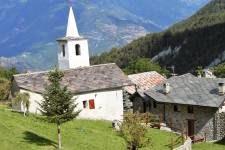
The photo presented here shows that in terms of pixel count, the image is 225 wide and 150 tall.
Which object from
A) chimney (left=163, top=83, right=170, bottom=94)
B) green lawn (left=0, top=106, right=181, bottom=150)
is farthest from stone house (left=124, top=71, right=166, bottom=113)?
green lawn (left=0, top=106, right=181, bottom=150)

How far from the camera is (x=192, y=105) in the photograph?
5816 cm

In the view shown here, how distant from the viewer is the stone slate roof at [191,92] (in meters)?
57.1

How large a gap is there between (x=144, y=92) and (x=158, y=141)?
16.5 m

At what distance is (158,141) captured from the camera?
48688 mm

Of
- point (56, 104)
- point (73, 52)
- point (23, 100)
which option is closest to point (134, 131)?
point (56, 104)

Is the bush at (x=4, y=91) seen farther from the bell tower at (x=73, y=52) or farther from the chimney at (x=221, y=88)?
the chimney at (x=221, y=88)

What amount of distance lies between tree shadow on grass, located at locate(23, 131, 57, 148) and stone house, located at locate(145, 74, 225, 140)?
22.2 meters

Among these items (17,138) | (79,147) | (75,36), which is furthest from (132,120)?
(75,36)

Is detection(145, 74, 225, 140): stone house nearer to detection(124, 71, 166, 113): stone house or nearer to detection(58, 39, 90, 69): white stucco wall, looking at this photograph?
detection(124, 71, 166, 113): stone house

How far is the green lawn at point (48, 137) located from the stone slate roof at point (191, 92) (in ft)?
27.8

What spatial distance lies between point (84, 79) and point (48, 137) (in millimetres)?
21325

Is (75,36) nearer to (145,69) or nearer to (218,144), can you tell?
(218,144)

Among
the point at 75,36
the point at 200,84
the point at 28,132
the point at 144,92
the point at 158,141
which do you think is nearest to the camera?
the point at 28,132

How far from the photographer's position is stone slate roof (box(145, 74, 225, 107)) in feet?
187
